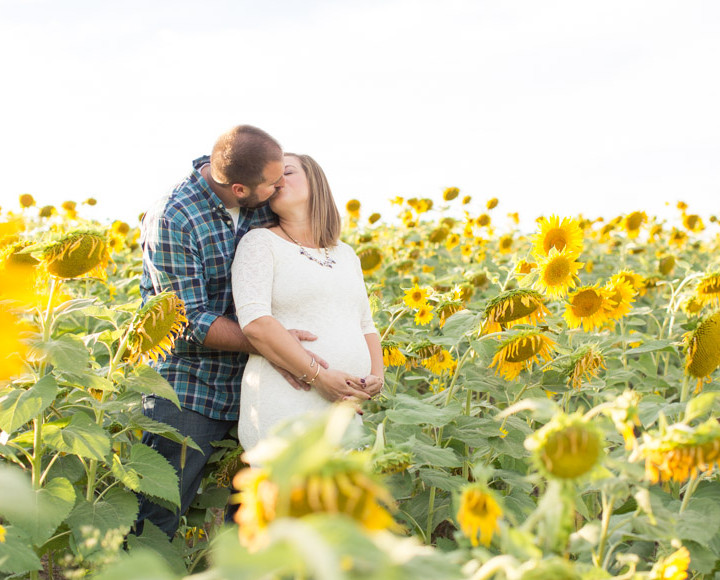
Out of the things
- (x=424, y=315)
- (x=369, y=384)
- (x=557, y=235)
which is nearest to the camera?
(x=369, y=384)

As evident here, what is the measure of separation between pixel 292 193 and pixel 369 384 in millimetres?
838

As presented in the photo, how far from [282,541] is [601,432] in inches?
23.1

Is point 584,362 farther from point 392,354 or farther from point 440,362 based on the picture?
point 392,354

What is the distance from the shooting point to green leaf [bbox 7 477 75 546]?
5.70ft

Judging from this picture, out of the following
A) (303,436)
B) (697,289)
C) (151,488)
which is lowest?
(151,488)

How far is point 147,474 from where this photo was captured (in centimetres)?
204

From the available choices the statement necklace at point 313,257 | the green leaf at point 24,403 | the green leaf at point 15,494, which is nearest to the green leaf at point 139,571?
the green leaf at point 15,494

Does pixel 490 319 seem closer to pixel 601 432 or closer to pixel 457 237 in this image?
pixel 601 432

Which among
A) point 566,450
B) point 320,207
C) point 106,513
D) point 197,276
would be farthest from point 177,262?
point 566,450

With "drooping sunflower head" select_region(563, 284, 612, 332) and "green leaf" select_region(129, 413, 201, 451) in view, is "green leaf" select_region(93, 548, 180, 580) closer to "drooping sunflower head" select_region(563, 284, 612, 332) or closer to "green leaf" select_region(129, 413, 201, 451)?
"green leaf" select_region(129, 413, 201, 451)

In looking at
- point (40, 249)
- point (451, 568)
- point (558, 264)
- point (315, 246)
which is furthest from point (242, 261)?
point (451, 568)

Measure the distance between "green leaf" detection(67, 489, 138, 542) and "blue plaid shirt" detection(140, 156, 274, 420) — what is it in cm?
56

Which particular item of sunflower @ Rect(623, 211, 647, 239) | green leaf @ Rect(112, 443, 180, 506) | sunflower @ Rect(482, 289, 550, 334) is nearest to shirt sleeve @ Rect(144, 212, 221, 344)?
green leaf @ Rect(112, 443, 180, 506)

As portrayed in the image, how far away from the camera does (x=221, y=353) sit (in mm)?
2686
